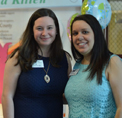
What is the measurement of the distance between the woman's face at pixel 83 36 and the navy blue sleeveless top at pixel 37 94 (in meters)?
0.37

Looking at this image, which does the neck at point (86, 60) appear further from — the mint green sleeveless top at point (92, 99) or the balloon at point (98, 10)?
the balloon at point (98, 10)

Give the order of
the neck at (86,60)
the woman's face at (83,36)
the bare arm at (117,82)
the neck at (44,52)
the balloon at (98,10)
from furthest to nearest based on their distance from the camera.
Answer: the balloon at (98,10) < the neck at (44,52) < the neck at (86,60) < the woman's face at (83,36) < the bare arm at (117,82)

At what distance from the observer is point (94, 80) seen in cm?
119

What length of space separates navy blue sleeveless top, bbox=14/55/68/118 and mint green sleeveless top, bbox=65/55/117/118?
24 cm

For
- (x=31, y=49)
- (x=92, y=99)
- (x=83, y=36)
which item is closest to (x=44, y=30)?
(x=31, y=49)

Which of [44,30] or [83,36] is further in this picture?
[44,30]

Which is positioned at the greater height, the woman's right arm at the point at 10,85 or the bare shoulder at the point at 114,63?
the bare shoulder at the point at 114,63

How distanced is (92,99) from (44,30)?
0.66 meters

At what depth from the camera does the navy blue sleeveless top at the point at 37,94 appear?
1410 millimetres

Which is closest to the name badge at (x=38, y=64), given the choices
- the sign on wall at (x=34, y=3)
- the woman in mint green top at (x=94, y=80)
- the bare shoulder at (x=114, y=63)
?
the woman in mint green top at (x=94, y=80)

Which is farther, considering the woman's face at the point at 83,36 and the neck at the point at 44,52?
the neck at the point at 44,52

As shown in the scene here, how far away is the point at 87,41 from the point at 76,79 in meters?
0.30

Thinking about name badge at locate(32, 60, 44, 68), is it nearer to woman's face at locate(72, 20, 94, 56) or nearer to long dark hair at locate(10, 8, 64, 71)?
long dark hair at locate(10, 8, 64, 71)

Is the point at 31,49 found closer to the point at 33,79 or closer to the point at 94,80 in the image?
the point at 33,79
